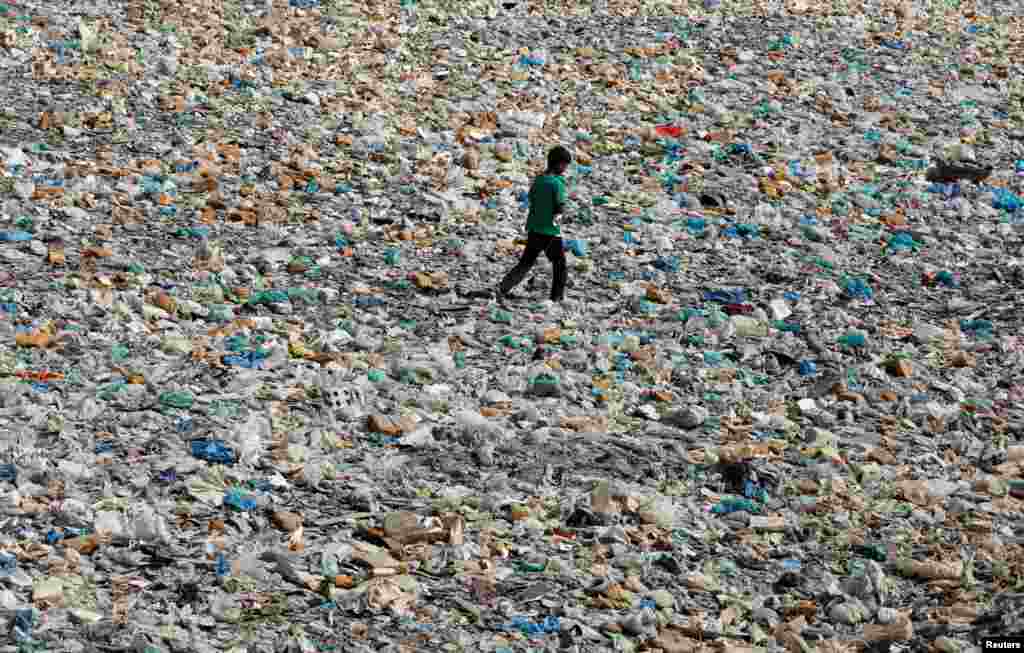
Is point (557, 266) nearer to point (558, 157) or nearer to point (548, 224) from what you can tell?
point (548, 224)

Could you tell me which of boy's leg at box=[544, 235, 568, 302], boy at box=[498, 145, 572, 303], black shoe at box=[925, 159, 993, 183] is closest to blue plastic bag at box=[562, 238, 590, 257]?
boy's leg at box=[544, 235, 568, 302]

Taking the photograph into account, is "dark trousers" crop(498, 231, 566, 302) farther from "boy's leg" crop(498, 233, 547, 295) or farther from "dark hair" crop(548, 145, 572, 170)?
"dark hair" crop(548, 145, 572, 170)

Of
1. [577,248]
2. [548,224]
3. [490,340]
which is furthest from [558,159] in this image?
[577,248]

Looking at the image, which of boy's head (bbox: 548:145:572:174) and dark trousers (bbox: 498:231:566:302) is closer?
boy's head (bbox: 548:145:572:174)

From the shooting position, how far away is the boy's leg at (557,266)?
25.1 feet

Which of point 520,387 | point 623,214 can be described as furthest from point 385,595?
point 623,214

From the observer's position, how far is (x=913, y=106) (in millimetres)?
12195

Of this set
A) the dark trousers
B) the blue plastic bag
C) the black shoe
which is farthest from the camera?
the black shoe

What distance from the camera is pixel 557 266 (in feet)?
25.4

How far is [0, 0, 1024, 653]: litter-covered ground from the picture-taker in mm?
4723

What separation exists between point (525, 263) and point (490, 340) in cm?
70

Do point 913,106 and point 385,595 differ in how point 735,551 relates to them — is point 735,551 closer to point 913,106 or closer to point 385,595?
point 385,595

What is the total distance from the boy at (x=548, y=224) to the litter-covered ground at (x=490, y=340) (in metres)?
0.21

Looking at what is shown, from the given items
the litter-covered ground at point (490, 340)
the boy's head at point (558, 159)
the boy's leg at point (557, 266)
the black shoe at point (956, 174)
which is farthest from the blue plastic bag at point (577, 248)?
the black shoe at point (956, 174)
